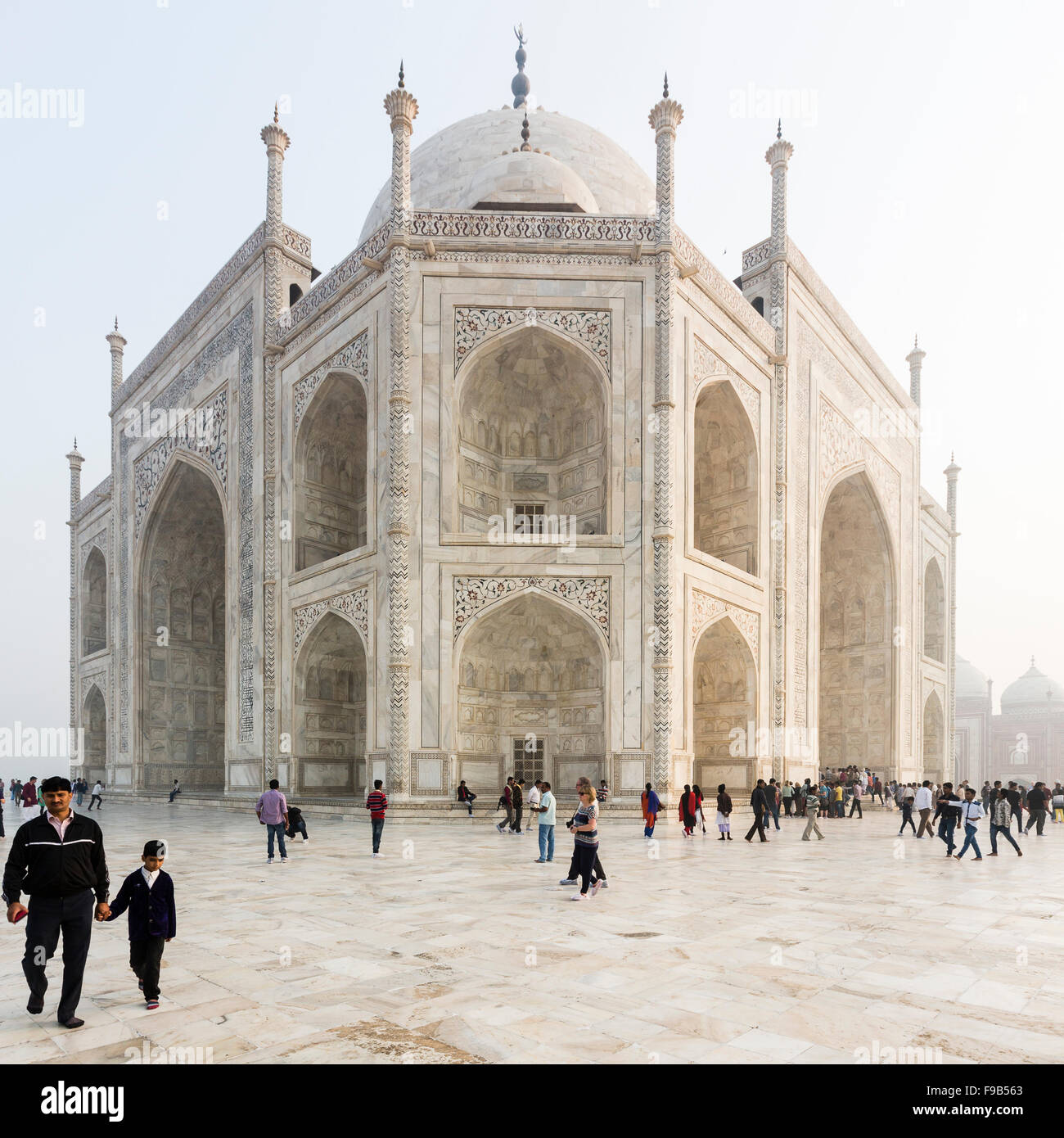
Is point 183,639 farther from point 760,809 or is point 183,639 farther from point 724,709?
point 760,809

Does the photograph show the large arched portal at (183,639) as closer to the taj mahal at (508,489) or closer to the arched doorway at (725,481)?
the taj mahal at (508,489)

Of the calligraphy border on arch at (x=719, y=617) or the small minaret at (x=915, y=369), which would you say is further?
the small minaret at (x=915, y=369)

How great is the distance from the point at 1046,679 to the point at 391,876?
58.7m

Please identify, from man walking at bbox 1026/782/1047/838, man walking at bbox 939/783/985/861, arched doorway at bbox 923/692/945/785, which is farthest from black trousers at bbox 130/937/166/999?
arched doorway at bbox 923/692/945/785

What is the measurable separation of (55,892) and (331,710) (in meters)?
16.9

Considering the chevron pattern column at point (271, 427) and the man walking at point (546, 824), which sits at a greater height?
the chevron pattern column at point (271, 427)

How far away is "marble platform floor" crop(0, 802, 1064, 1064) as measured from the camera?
161 inches

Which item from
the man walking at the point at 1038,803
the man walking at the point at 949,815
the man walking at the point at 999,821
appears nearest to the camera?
the man walking at the point at 949,815

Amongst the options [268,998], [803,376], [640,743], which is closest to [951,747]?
[803,376]

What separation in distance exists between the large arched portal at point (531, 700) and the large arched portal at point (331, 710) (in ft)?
11.2

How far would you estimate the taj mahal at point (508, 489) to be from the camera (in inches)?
677

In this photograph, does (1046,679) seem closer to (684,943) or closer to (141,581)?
(141,581)

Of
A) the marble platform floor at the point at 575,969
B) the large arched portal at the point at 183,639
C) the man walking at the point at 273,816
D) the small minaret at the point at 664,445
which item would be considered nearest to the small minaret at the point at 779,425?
the small minaret at the point at 664,445

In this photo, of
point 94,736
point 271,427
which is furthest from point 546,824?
point 94,736
